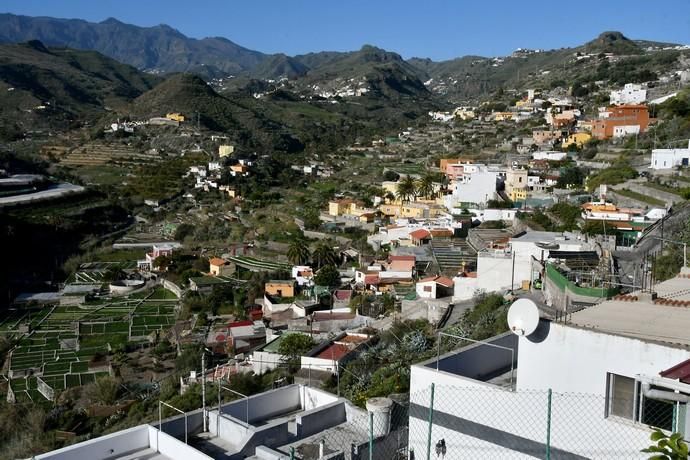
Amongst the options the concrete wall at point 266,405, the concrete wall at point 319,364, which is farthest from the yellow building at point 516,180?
the concrete wall at point 266,405

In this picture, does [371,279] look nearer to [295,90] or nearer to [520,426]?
[520,426]

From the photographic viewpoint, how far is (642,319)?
14.2ft

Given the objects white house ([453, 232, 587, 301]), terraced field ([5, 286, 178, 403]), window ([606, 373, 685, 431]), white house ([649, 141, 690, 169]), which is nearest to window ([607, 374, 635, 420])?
window ([606, 373, 685, 431])

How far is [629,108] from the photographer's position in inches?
1164

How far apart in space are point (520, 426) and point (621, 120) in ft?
94.0

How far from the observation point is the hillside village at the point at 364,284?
163 inches

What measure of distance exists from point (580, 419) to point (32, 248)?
33065mm

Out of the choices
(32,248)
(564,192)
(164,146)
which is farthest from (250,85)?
(564,192)

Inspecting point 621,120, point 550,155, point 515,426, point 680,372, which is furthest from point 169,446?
point 621,120

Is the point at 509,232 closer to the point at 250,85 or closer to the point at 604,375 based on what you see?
the point at 604,375

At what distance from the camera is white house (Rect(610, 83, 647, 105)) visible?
1422 inches

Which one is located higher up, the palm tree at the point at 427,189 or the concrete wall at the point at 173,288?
the palm tree at the point at 427,189

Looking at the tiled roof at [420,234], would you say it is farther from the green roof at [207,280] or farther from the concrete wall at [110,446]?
the concrete wall at [110,446]

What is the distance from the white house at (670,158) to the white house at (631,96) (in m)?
15.8
